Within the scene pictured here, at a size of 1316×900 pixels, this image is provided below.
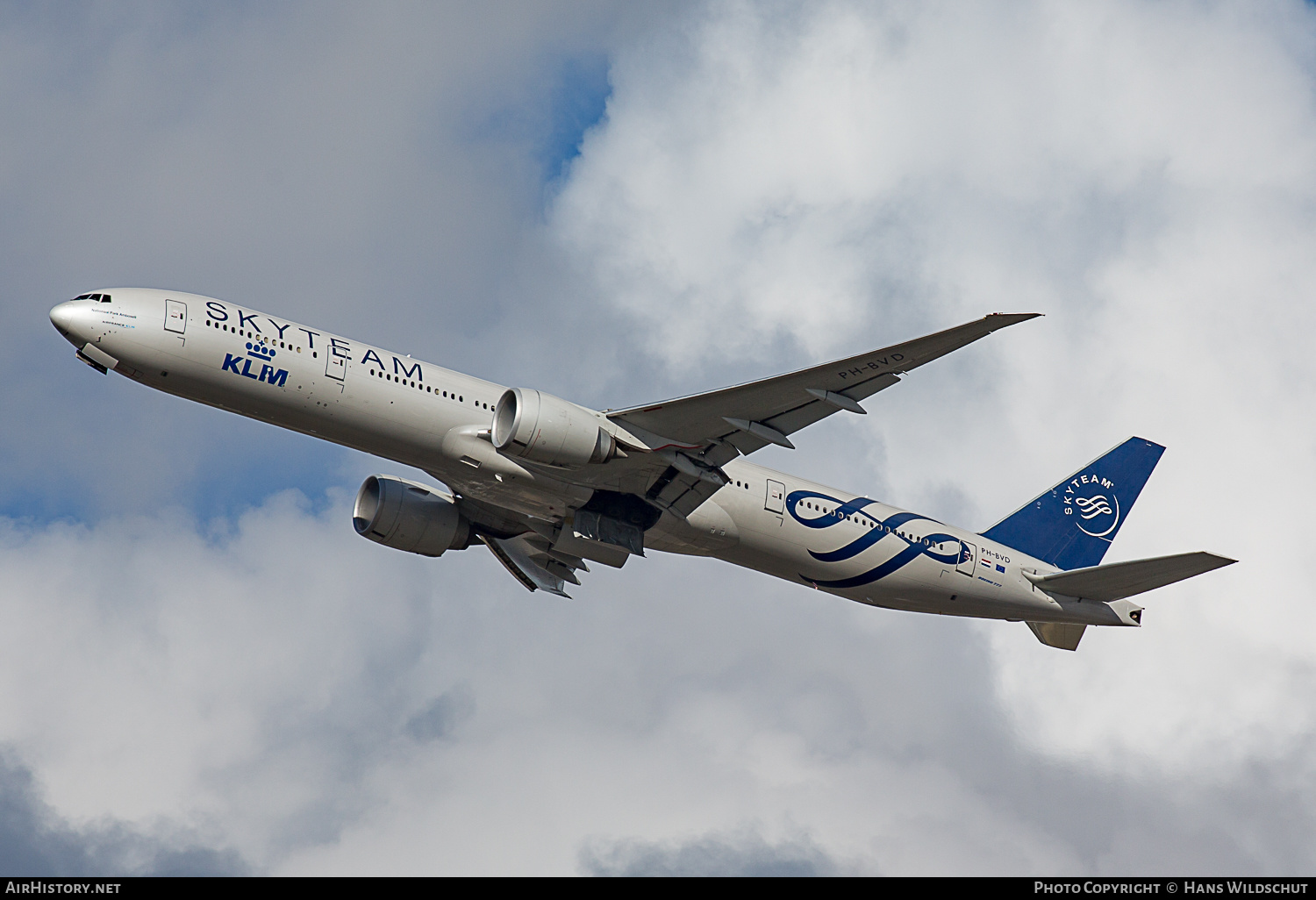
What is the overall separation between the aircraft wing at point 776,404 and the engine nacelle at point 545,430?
4.32ft

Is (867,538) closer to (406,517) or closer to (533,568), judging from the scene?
(533,568)

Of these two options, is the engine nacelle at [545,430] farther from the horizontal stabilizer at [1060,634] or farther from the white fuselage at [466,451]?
the horizontal stabilizer at [1060,634]

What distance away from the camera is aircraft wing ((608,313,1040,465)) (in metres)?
29.1

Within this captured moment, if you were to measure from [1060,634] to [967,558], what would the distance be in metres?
5.51

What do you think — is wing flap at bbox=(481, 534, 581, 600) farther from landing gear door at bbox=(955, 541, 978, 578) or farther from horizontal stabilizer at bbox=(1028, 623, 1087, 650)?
horizontal stabilizer at bbox=(1028, 623, 1087, 650)

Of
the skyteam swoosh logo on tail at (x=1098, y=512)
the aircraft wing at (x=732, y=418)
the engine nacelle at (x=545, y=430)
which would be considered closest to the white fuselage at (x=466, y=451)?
the engine nacelle at (x=545, y=430)

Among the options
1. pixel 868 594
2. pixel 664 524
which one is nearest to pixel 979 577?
pixel 868 594

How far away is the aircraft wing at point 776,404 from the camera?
29.1 meters

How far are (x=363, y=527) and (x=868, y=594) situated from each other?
1591 centimetres

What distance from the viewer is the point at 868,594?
38281mm

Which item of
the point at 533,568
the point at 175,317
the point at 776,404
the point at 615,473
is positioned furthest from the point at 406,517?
the point at 776,404

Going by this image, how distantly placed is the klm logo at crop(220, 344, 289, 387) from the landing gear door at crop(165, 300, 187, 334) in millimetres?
1281
